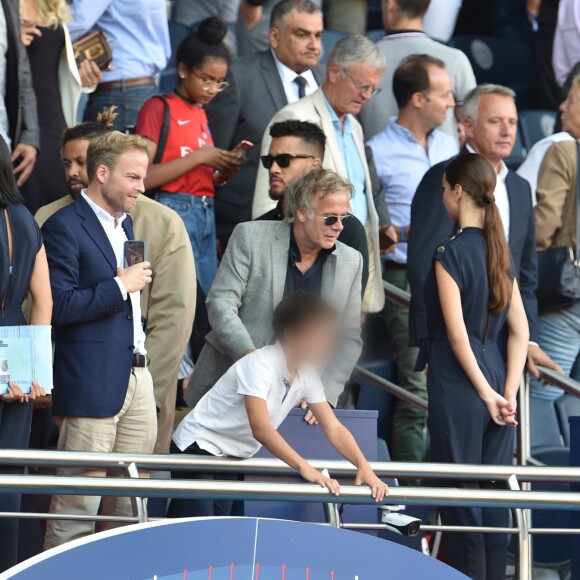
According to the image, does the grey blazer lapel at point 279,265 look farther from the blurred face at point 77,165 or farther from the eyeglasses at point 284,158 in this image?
the blurred face at point 77,165

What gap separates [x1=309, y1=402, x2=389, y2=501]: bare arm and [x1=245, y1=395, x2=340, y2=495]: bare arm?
129 millimetres

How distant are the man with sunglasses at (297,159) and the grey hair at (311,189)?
37 cm

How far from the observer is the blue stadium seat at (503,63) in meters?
11.3

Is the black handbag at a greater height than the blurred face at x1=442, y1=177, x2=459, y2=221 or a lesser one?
lesser

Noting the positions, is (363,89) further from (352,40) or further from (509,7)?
(509,7)

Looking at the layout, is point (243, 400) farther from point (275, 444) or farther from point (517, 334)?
point (517, 334)

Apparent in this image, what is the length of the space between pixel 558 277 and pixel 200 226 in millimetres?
1797

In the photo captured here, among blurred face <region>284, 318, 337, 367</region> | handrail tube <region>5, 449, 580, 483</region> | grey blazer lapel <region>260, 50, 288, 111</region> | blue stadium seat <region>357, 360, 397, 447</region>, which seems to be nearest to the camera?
handrail tube <region>5, 449, 580, 483</region>

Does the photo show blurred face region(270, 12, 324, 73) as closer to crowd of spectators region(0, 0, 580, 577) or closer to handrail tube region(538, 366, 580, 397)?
crowd of spectators region(0, 0, 580, 577)

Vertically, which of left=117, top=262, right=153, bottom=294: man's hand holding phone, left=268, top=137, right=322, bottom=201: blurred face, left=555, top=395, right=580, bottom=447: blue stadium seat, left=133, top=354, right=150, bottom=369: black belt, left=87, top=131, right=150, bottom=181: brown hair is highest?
left=87, top=131, right=150, bottom=181: brown hair

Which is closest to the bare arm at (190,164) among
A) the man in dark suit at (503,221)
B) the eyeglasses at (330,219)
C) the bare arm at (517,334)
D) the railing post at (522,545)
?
the man in dark suit at (503,221)

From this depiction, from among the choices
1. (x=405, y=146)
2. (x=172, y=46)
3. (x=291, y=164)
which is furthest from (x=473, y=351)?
(x=172, y=46)

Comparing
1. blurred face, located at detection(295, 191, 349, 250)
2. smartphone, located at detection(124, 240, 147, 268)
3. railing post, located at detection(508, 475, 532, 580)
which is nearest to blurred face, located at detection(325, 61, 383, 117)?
blurred face, located at detection(295, 191, 349, 250)

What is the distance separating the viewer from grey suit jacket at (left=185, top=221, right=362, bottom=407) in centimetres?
544
